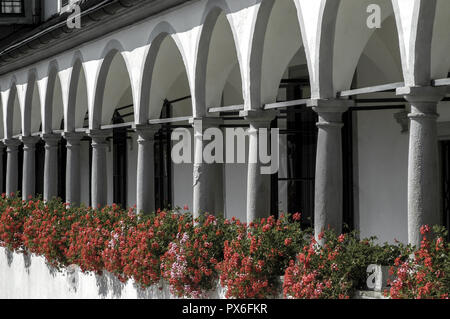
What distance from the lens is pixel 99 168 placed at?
20.0 m

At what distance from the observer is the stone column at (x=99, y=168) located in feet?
65.4

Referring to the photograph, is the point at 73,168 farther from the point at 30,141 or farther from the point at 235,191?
the point at 30,141

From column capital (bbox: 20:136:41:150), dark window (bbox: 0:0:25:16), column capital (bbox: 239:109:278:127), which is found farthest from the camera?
dark window (bbox: 0:0:25:16)

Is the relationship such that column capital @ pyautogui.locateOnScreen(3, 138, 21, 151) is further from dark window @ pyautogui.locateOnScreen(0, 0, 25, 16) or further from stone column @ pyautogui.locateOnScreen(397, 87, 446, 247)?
stone column @ pyautogui.locateOnScreen(397, 87, 446, 247)

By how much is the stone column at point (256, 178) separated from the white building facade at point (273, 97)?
0.07 feet

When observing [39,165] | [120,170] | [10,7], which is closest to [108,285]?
[120,170]

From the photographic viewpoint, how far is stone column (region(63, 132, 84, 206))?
2167cm

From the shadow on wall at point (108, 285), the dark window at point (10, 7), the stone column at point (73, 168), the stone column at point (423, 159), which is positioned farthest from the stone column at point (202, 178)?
the dark window at point (10, 7)

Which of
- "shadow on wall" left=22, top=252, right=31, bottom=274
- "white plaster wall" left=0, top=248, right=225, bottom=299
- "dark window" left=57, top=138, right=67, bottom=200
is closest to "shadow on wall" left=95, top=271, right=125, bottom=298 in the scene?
"white plaster wall" left=0, top=248, right=225, bottom=299

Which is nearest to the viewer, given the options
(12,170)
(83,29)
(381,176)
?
(381,176)

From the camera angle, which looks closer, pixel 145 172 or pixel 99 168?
pixel 145 172

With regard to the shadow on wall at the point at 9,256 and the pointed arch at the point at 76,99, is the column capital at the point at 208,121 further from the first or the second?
the shadow on wall at the point at 9,256

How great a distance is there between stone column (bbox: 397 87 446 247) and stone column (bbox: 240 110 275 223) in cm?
375
